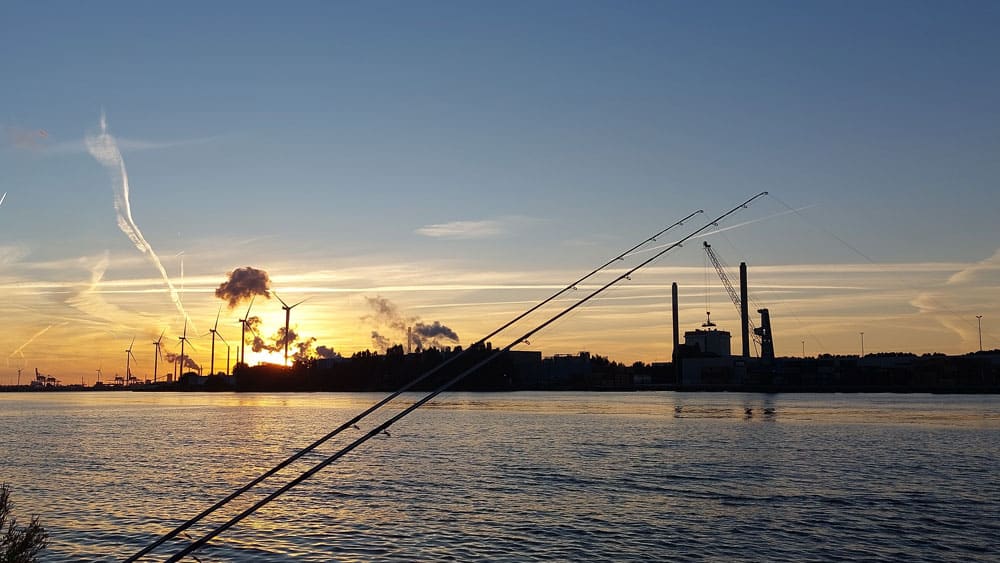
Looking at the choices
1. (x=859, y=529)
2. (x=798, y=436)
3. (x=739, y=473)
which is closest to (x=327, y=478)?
(x=739, y=473)

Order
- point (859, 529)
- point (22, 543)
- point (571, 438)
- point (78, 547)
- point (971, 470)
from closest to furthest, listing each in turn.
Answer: point (22, 543) < point (78, 547) < point (859, 529) < point (971, 470) < point (571, 438)

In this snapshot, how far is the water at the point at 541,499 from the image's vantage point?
104 ft

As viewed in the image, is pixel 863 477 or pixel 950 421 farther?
pixel 950 421

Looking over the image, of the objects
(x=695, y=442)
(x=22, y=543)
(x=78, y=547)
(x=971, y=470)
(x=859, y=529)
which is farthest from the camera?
(x=695, y=442)

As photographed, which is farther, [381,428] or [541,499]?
[541,499]

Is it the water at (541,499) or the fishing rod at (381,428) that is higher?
the fishing rod at (381,428)

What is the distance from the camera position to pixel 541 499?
43.5m

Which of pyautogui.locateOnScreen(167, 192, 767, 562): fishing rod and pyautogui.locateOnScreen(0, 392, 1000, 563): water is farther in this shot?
pyautogui.locateOnScreen(0, 392, 1000, 563): water

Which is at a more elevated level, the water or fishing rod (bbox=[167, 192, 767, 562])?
fishing rod (bbox=[167, 192, 767, 562])

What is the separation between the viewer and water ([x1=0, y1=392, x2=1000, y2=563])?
31.8 meters

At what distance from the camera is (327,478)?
5450 cm

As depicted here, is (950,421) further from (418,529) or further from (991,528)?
(418,529)

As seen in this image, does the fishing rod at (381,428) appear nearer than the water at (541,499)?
Yes

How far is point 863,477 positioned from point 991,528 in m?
18.2
